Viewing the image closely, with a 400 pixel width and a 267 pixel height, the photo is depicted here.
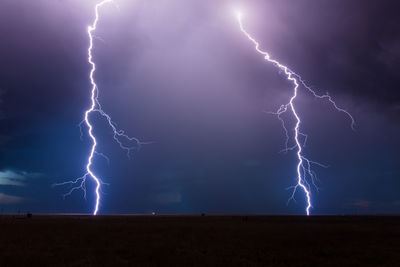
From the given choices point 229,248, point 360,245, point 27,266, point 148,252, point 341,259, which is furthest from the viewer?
point 360,245

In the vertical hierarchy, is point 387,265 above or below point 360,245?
below

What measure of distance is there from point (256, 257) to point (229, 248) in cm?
296

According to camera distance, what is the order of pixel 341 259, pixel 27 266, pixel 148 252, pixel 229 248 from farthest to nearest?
pixel 229 248
pixel 148 252
pixel 341 259
pixel 27 266

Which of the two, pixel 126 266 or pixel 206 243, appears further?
pixel 206 243

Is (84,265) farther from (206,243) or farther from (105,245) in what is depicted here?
(206,243)

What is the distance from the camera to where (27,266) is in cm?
1332

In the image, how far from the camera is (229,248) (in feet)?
60.4

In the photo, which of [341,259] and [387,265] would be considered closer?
[387,265]

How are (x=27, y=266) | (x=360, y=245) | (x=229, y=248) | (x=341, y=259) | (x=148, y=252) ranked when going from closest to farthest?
1. (x=27, y=266)
2. (x=341, y=259)
3. (x=148, y=252)
4. (x=229, y=248)
5. (x=360, y=245)

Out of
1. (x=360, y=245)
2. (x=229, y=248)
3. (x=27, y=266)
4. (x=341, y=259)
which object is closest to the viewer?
(x=27, y=266)

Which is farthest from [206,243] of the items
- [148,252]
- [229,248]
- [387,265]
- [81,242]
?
[387,265]

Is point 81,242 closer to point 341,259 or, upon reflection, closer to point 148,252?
point 148,252

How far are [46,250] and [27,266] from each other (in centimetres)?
428

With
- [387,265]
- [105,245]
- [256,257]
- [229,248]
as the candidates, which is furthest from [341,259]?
[105,245]
